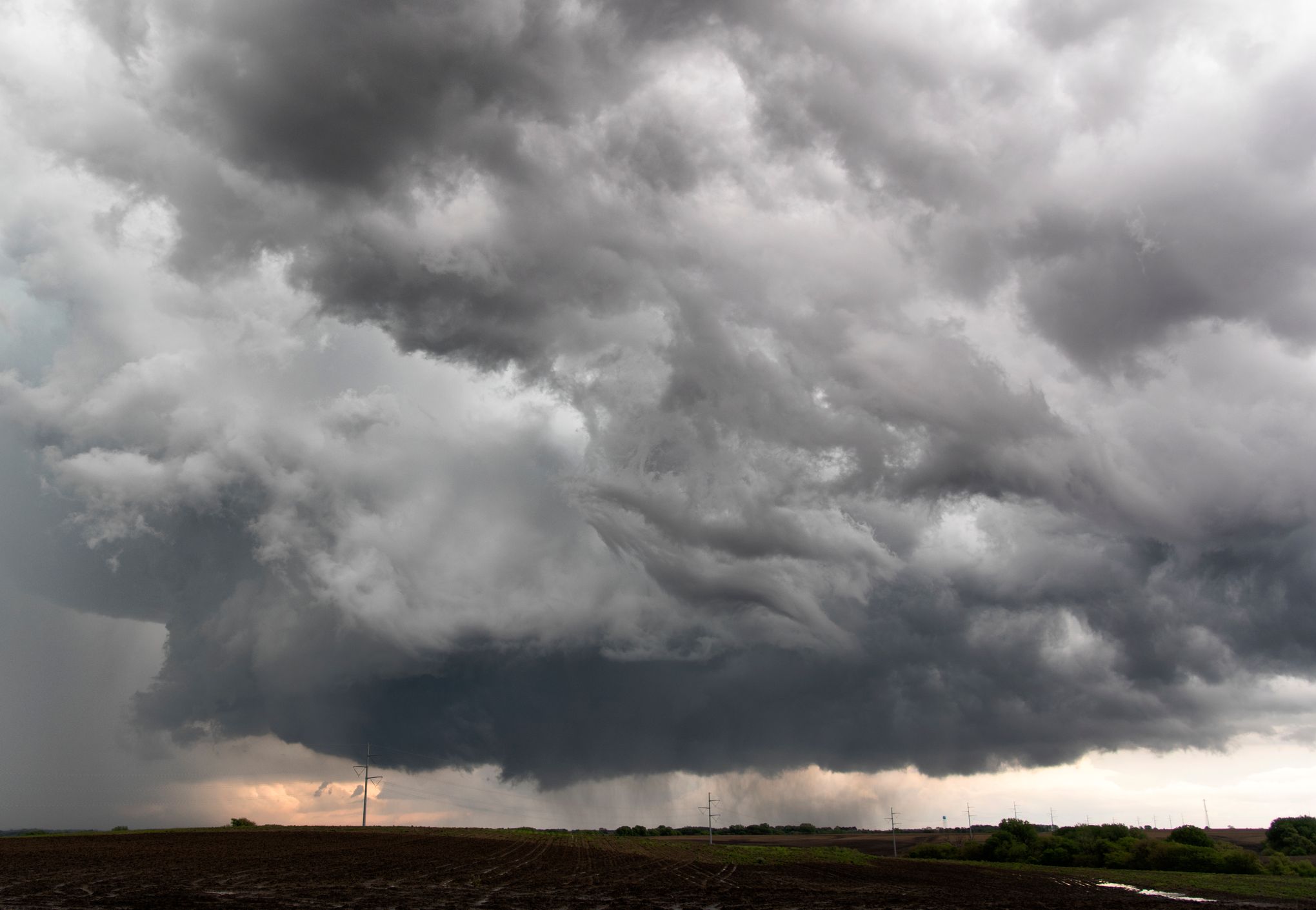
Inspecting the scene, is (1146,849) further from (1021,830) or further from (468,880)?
(468,880)

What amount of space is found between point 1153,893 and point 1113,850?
79.8 m

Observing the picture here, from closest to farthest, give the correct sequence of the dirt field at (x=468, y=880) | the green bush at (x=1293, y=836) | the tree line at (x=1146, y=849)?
the dirt field at (x=468, y=880), the tree line at (x=1146, y=849), the green bush at (x=1293, y=836)

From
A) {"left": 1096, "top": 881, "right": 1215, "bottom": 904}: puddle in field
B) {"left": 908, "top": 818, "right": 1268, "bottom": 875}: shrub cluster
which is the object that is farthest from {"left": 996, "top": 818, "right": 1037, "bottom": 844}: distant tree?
{"left": 1096, "top": 881, "right": 1215, "bottom": 904}: puddle in field

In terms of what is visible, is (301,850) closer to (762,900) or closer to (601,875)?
(601,875)

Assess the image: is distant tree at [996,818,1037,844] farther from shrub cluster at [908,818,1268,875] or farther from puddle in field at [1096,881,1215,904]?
puddle in field at [1096,881,1215,904]

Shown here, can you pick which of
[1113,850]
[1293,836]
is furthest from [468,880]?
[1293,836]

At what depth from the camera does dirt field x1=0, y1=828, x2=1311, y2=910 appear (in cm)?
5462

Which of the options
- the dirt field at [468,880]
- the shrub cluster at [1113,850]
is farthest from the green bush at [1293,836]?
the dirt field at [468,880]

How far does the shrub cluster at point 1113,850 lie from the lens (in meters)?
141

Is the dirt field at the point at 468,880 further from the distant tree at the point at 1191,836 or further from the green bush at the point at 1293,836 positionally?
the green bush at the point at 1293,836

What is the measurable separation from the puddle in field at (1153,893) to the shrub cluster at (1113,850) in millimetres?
45449

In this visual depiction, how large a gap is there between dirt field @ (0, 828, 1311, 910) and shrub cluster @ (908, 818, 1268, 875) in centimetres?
3229

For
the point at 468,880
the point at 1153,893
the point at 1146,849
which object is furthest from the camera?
the point at 1146,849

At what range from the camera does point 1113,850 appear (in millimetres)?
155500
